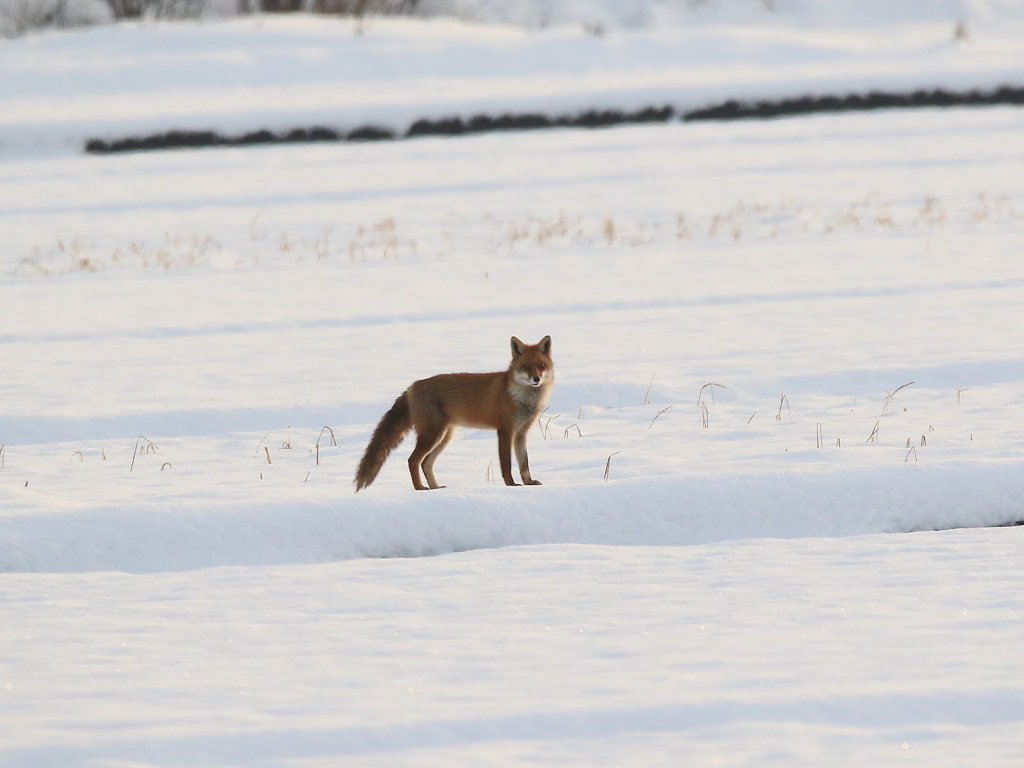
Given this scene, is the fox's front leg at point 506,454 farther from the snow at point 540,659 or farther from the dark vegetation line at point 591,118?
the dark vegetation line at point 591,118

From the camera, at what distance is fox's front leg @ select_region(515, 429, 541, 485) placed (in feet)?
20.9

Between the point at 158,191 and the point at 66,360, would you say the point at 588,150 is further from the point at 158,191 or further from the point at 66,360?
the point at 66,360

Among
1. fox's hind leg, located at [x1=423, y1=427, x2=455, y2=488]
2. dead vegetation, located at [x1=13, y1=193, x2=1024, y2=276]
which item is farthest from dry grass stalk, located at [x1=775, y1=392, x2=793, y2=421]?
dead vegetation, located at [x1=13, y1=193, x2=1024, y2=276]

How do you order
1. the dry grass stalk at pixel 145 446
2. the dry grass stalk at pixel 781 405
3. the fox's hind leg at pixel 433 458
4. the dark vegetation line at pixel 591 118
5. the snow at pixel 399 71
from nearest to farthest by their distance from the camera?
the fox's hind leg at pixel 433 458 → the dry grass stalk at pixel 145 446 → the dry grass stalk at pixel 781 405 → the dark vegetation line at pixel 591 118 → the snow at pixel 399 71

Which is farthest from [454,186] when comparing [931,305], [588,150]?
[931,305]

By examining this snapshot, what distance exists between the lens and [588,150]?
76.8 ft

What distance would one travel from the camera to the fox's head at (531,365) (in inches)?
249

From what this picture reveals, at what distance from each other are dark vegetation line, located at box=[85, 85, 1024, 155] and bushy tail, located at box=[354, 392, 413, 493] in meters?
19.0

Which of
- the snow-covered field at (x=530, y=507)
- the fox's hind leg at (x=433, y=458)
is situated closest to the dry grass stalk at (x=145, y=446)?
the snow-covered field at (x=530, y=507)

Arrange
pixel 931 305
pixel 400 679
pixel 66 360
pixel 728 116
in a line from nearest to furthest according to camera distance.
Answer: pixel 400 679
pixel 66 360
pixel 931 305
pixel 728 116

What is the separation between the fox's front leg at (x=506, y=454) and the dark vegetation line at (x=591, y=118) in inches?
758

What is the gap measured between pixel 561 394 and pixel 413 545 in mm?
3456

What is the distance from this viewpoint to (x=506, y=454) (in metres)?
6.32

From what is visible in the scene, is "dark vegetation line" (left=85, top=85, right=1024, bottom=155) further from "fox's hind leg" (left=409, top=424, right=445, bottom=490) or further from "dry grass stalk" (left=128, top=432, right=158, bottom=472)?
"fox's hind leg" (left=409, top=424, right=445, bottom=490)
